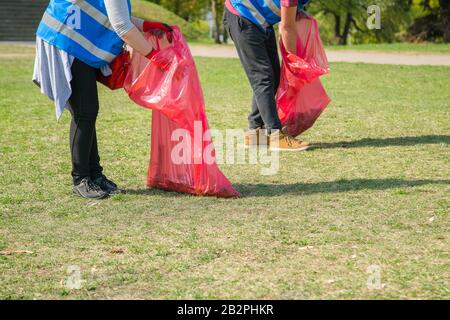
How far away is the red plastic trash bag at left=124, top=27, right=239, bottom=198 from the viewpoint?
5855mm

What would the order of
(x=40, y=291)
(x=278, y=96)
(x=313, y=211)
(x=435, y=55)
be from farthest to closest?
(x=435, y=55) < (x=278, y=96) < (x=313, y=211) < (x=40, y=291)

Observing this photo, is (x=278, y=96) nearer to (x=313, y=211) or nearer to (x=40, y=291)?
(x=313, y=211)

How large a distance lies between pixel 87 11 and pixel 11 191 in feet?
4.90

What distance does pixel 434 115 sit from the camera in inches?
386

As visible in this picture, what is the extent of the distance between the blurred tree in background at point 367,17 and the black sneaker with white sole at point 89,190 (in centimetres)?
1958

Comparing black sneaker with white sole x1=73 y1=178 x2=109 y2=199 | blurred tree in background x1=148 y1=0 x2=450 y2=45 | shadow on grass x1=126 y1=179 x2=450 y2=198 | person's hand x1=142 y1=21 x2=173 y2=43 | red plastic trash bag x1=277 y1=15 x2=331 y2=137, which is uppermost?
person's hand x1=142 y1=21 x2=173 y2=43

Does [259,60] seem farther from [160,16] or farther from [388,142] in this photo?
[160,16]

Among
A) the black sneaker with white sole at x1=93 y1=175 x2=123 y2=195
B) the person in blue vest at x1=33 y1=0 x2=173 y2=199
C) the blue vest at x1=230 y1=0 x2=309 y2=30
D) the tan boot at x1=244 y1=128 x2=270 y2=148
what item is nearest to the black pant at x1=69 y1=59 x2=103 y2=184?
the person in blue vest at x1=33 y1=0 x2=173 y2=199

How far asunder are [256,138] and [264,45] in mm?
857

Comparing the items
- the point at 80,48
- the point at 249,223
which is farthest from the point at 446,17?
the point at 249,223

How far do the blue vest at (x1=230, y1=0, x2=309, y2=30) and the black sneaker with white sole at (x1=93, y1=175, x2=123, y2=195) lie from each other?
2.11 m

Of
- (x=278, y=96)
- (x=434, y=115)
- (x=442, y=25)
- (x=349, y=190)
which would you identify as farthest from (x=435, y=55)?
(x=349, y=190)

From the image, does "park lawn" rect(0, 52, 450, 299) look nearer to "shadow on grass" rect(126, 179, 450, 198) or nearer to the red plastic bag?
"shadow on grass" rect(126, 179, 450, 198)

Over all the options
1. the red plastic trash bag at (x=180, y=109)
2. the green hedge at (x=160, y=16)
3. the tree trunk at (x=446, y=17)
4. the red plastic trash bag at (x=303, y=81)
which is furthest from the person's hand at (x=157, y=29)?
the green hedge at (x=160, y=16)
